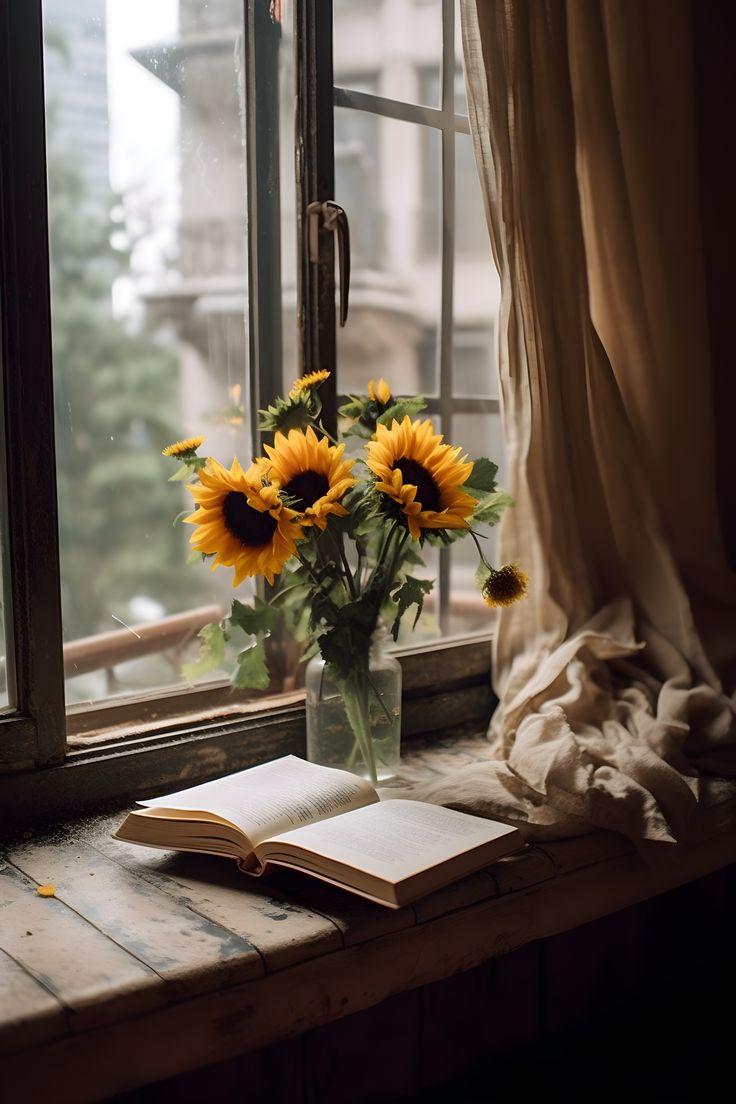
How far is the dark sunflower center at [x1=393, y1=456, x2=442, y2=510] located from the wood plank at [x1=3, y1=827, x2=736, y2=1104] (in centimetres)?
44

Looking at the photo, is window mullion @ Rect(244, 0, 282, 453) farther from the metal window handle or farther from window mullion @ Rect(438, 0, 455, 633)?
window mullion @ Rect(438, 0, 455, 633)

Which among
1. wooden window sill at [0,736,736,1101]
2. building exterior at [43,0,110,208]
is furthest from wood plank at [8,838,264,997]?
building exterior at [43,0,110,208]

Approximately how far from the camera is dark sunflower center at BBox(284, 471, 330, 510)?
1.21 meters

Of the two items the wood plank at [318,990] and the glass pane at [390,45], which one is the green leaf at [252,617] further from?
the glass pane at [390,45]

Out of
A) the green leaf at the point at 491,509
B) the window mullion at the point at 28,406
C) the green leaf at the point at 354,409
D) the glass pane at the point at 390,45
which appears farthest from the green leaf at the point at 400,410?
the glass pane at the point at 390,45

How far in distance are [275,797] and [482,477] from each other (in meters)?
0.48

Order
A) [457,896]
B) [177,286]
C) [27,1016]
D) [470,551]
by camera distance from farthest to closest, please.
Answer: [470,551] → [177,286] → [457,896] → [27,1016]

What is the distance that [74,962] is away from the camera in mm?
920

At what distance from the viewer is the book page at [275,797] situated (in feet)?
3.63

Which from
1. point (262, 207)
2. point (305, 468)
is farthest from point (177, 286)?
point (305, 468)

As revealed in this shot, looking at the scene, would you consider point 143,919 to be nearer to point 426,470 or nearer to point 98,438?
point 426,470

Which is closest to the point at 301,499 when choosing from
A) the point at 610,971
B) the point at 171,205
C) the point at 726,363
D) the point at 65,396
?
the point at 65,396

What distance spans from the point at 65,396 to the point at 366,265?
0.53 meters

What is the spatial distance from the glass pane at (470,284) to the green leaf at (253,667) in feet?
2.02
